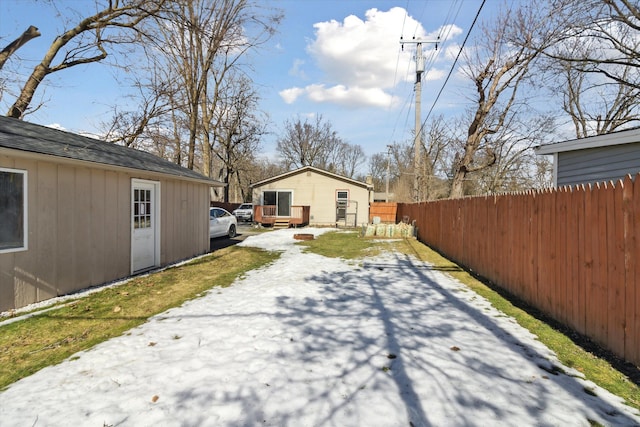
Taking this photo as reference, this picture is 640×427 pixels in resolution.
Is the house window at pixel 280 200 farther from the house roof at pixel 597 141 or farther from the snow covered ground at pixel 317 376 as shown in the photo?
the snow covered ground at pixel 317 376

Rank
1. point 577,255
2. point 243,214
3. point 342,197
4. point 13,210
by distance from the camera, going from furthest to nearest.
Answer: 1. point 243,214
2. point 342,197
3. point 13,210
4. point 577,255

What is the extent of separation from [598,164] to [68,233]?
10.3m

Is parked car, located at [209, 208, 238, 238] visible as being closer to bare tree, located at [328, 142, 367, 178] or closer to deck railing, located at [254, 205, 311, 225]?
deck railing, located at [254, 205, 311, 225]

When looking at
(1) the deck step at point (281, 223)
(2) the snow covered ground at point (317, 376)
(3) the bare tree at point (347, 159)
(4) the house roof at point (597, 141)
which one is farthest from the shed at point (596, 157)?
(3) the bare tree at point (347, 159)

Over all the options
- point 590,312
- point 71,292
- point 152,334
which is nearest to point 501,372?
point 590,312

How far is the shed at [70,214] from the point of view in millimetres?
4844

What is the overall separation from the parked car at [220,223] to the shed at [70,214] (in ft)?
15.4

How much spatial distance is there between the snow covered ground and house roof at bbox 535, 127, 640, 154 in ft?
14.1

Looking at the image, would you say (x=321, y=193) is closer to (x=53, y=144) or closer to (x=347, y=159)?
(x=53, y=144)

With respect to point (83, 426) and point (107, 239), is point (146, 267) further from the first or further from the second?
point (83, 426)

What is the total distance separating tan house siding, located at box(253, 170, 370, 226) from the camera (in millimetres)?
21969

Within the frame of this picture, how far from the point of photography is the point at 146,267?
7910 millimetres

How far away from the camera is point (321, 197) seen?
870 inches

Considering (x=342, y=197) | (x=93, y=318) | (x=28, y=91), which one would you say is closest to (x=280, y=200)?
(x=342, y=197)
